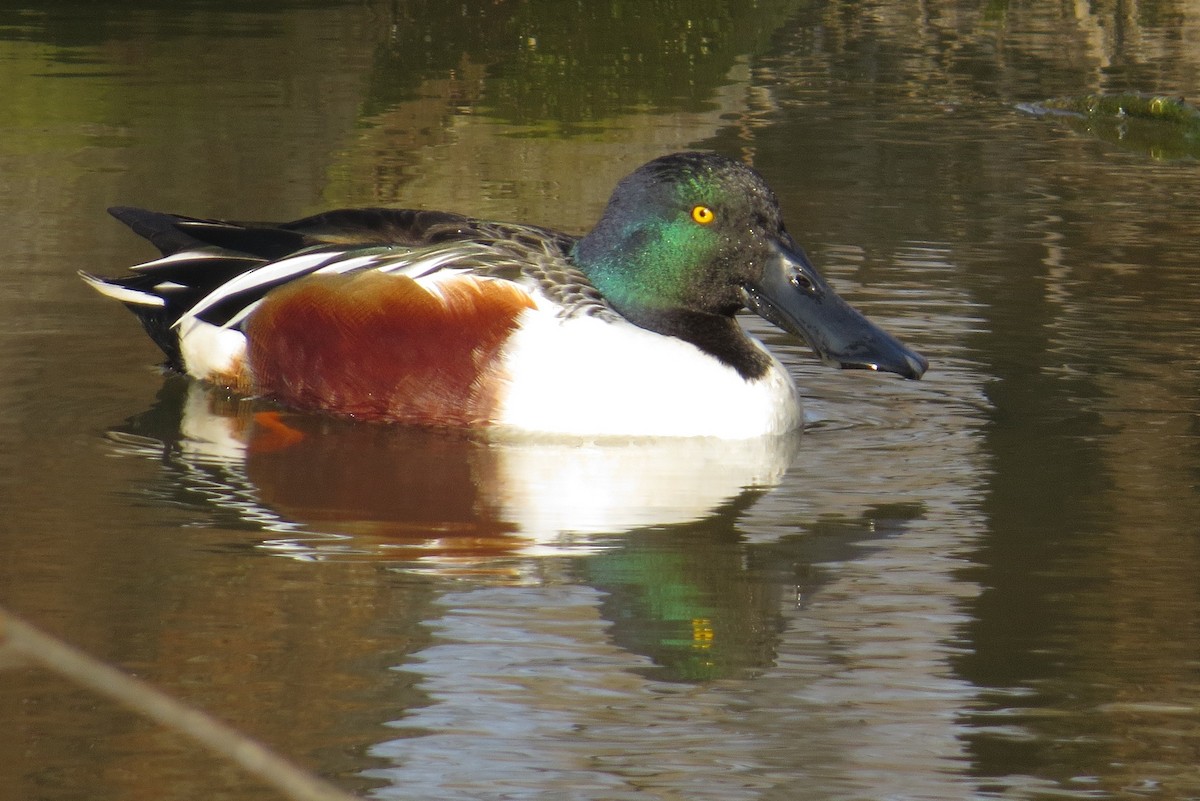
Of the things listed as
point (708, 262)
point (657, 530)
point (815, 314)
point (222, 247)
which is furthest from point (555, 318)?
point (222, 247)

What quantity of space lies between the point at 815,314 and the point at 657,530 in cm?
129

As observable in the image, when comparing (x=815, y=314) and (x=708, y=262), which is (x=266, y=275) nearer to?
(x=708, y=262)

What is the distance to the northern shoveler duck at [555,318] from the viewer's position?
5.89 m

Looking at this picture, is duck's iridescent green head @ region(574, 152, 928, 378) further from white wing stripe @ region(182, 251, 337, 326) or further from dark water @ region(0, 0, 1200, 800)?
white wing stripe @ region(182, 251, 337, 326)

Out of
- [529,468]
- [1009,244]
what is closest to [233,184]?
[1009,244]

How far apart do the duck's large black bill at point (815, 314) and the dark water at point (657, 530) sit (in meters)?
0.29

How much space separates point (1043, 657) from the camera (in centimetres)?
420

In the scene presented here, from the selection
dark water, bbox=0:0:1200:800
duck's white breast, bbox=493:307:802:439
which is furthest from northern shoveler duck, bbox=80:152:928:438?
dark water, bbox=0:0:1200:800

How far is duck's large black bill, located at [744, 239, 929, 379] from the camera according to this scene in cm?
606

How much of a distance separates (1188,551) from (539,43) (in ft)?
33.9

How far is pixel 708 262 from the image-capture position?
241 inches

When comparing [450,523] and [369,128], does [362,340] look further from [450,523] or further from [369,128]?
[369,128]

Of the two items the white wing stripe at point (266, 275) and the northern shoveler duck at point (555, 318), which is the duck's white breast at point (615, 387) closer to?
the northern shoveler duck at point (555, 318)

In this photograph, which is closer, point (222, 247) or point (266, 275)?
point (266, 275)
